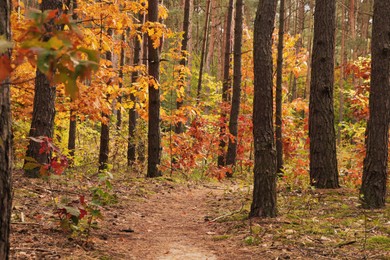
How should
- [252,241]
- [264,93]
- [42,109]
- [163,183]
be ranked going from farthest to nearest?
[163,183]
[42,109]
[264,93]
[252,241]

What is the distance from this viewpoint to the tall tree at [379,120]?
6.58m

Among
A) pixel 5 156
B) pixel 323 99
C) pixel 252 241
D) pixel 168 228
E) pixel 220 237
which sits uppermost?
pixel 323 99

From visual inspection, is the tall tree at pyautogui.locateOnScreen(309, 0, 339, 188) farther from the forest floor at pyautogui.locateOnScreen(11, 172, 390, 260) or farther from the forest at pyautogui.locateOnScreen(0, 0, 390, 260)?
the forest floor at pyautogui.locateOnScreen(11, 172, 390, 260)

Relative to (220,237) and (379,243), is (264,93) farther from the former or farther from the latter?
(379,243)

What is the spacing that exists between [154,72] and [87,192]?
15.2ft

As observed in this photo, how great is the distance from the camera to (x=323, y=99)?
28.5 feet

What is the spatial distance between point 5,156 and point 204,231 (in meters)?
4.27

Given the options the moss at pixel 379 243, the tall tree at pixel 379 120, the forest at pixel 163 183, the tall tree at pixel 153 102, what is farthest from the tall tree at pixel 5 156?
the tall tree at pixel 153 102

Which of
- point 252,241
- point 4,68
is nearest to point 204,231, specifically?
point 252,241

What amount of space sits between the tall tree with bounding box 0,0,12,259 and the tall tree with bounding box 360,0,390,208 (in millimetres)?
5654

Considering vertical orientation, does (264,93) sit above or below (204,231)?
above

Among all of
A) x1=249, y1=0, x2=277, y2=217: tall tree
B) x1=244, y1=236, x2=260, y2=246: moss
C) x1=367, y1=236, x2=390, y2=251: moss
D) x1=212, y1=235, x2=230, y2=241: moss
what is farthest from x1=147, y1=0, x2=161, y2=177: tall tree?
x1=367, y1=236, x2=390, y2=251: moss

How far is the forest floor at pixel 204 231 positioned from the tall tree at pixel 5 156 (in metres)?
1.48

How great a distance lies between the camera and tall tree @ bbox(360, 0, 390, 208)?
21.6 feet
